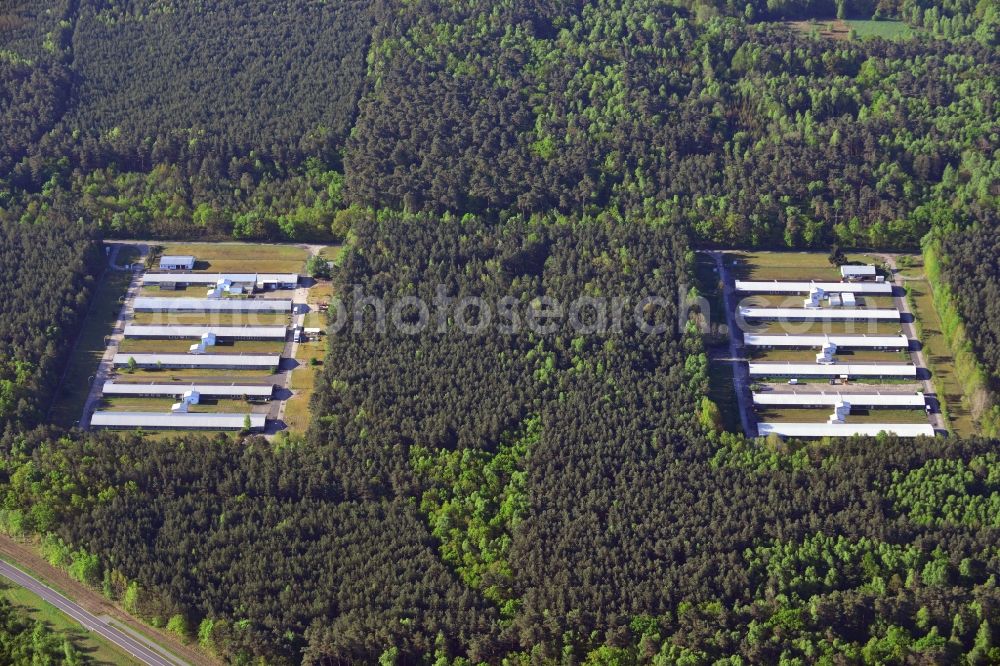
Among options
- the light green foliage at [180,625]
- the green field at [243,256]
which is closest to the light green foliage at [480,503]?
the light green foliage at [180,625]

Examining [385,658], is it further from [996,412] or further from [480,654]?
[996,412]

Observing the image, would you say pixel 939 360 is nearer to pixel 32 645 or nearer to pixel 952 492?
pixel 952 492

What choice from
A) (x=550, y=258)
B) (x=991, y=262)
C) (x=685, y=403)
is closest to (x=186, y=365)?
(x=550, y=258)

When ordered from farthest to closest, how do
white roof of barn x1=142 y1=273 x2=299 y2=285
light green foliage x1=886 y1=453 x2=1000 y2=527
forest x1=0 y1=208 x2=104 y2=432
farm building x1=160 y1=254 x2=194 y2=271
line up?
farm building x1=160 y1=254 x2=194 y2=271, white roof of barn x1=142 y1=273 x2=299 y2=285, forest x1=0 y1=208 x2=104 y2=432, light green foliage x1=886 y1=453 x2=1000 y2=527

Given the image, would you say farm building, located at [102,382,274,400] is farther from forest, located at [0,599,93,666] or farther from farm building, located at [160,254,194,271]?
forest, located at [0,599,93,666]

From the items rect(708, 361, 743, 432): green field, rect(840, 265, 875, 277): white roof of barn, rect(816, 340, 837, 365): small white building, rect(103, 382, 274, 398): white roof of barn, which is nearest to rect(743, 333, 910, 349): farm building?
rect(816, 340, 837, 365): small white building

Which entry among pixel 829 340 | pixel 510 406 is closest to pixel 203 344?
pixel 510 406
